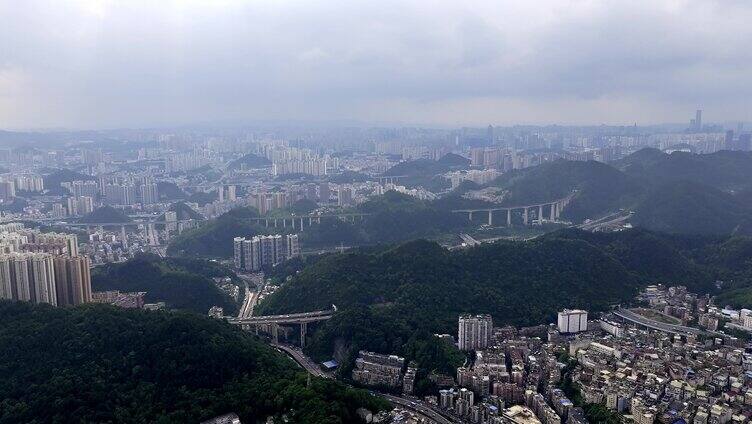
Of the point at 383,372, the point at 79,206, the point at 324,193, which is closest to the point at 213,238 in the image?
the point at 324,193

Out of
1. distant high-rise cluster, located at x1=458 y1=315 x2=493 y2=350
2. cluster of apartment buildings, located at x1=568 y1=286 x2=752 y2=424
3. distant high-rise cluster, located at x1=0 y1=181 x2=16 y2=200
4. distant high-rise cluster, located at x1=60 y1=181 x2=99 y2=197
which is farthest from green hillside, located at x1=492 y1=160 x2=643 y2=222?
distant high-rise cluster, located at x1=0 y1=181 x2=16 y2=200

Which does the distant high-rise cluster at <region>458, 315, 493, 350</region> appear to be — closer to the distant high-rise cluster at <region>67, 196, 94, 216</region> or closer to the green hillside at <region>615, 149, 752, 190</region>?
the green hillside at <region>615, 149, 752, 190</region>

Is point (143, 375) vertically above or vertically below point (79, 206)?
above

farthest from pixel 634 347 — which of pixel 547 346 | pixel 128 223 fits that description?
pixel 128 223

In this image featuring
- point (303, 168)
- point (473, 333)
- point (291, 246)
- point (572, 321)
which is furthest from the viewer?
point (303, 168)

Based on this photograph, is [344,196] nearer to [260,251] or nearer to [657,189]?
[260,251]

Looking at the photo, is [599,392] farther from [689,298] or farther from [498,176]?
[498,176]
